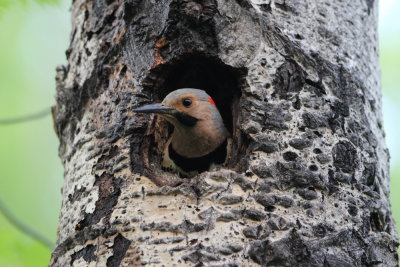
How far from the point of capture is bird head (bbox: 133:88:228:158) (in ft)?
14.0

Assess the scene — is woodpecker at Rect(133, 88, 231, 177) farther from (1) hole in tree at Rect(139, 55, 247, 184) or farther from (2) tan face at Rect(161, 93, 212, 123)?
(1) hole in tree at Rect(139, 55, 247, 184)

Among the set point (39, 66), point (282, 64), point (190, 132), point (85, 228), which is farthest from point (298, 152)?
point (39, 66)

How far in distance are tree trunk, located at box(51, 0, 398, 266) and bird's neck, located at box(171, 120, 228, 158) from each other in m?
0.41

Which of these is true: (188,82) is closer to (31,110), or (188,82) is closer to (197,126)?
(197,126)

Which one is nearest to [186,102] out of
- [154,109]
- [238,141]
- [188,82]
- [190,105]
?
[190,105]

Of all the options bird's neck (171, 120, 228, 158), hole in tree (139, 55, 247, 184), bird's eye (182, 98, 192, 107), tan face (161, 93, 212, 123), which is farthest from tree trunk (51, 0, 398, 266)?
bird's neck (171, 120, 228, 158)

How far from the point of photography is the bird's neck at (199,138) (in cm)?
441

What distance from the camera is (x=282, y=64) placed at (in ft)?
11.0

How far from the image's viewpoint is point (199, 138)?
446 cm

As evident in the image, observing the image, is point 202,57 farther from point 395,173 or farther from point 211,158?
point 395,173

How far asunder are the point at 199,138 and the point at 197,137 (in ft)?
0.06

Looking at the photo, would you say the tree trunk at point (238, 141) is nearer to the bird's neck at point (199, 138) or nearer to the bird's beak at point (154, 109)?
the bird's beak at point (154, 109)

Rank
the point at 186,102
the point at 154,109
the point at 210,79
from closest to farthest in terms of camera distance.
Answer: the point at 154,109
the point at 186,102
the point at 210,79

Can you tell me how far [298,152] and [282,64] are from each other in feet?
1.83
